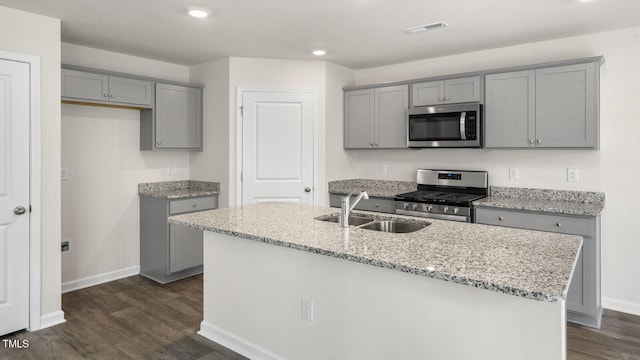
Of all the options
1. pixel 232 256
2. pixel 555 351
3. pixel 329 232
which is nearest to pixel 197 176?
pixel 232 256

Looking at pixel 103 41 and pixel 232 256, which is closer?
pixel 232 256

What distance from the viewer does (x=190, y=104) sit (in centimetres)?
452

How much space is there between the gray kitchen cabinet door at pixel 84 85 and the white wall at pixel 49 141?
488 millimetres

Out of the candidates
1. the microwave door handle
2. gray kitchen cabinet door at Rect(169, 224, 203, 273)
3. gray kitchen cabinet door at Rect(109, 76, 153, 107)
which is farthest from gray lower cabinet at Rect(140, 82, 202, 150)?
the microwave door handle

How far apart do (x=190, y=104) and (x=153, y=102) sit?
1.43ft

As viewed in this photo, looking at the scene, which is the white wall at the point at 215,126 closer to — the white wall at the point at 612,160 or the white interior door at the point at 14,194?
the white interior door at the point at 14,194

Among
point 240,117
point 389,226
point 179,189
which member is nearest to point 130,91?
point 240,117

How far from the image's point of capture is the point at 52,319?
3.10 m

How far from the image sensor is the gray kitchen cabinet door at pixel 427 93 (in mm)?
4066

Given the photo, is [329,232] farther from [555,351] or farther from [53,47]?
[53,47]

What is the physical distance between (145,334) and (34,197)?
130 centimetres

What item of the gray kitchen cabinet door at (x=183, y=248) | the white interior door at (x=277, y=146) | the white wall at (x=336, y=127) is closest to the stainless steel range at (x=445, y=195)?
the white wall at (x=336, y=127)

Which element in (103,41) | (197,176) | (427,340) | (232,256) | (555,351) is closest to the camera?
(555,351)

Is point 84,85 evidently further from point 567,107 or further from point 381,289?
point 567,107
